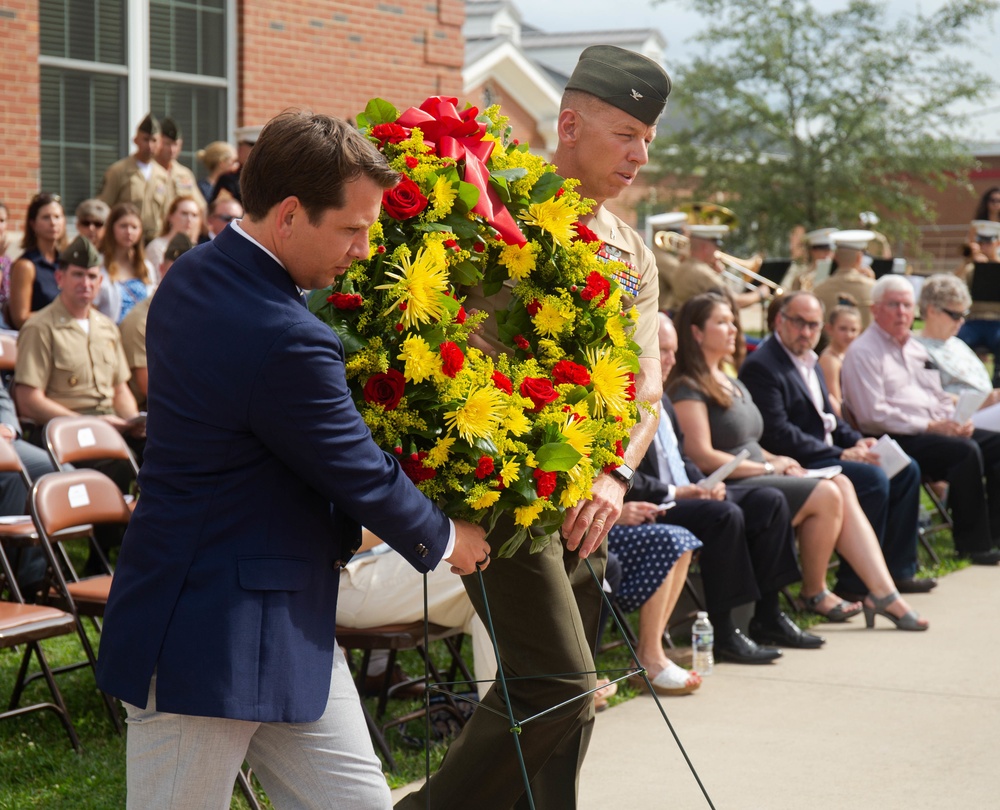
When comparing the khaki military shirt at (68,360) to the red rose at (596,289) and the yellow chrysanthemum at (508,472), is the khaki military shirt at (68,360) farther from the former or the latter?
the yellow chrysanthemum at (508,472)

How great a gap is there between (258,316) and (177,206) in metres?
7.50

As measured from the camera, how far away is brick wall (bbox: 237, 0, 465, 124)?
11.9 m

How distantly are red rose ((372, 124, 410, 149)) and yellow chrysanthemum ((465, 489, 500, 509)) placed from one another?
85cm

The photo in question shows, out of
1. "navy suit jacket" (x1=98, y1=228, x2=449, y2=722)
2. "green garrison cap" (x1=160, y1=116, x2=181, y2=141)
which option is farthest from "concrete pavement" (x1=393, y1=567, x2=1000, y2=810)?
"green garrison cap" (x1=160, y1=116, x2=181, y2=141)

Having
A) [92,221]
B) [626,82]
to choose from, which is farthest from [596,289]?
[92,221]

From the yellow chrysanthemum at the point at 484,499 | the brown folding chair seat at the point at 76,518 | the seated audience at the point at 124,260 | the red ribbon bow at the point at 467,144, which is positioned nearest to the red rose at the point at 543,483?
the yellow chrysanthemum at the point at 484,499

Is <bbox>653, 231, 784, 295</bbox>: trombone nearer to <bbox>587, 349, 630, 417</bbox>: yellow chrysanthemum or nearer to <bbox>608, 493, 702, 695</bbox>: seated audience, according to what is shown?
<bbox>608, 493, 702, 695</bbox>: seated audience

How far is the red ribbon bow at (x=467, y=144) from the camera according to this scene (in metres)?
3.11

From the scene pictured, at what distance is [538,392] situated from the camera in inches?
118

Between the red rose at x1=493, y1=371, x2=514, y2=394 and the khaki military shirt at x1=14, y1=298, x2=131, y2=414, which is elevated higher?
the red rose at x1=493, y1=371, x2=514, y2=394

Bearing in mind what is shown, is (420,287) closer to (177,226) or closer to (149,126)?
(177,226)

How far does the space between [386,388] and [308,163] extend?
1.96ft

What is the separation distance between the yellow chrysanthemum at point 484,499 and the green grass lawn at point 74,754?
77.6 inches

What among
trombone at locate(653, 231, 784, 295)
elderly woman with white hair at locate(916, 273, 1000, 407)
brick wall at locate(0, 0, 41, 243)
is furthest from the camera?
trombone at locate(653, 231, 784, 295)
